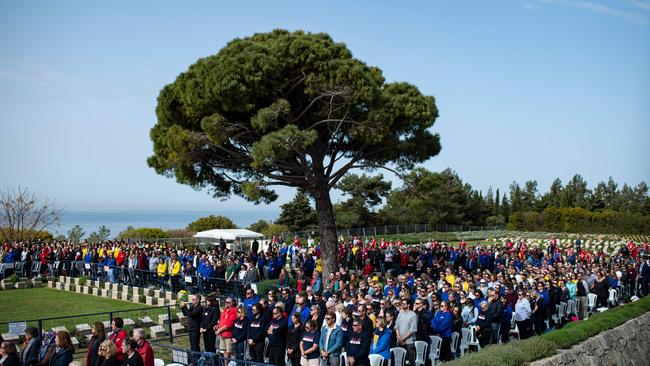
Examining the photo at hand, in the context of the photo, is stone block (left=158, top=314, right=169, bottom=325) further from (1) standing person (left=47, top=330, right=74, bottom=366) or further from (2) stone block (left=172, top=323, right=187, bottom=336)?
(1) standing person (left=47, top=330, right=74, bottom=366)

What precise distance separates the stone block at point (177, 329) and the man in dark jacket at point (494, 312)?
8031 millimetres

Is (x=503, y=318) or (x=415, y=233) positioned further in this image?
(x=415, y=233)

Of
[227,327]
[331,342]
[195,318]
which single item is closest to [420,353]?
[331,342]

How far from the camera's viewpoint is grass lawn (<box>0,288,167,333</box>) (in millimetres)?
16453

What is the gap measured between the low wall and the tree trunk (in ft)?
34.9

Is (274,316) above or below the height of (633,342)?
above

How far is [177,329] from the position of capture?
1564cm

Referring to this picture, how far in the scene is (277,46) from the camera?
67.5 ft

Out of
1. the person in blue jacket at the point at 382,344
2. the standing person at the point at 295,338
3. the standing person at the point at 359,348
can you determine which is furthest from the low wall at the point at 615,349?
the standing person at the point at 295,338

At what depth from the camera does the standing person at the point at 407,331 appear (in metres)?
10.5

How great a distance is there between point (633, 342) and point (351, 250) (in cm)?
1460

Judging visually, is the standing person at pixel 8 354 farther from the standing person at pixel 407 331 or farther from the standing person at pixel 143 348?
the standing person at pixel 407 331

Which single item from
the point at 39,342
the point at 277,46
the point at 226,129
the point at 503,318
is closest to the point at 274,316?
the point at 39,342

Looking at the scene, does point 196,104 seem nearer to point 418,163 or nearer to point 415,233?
point 418,163
